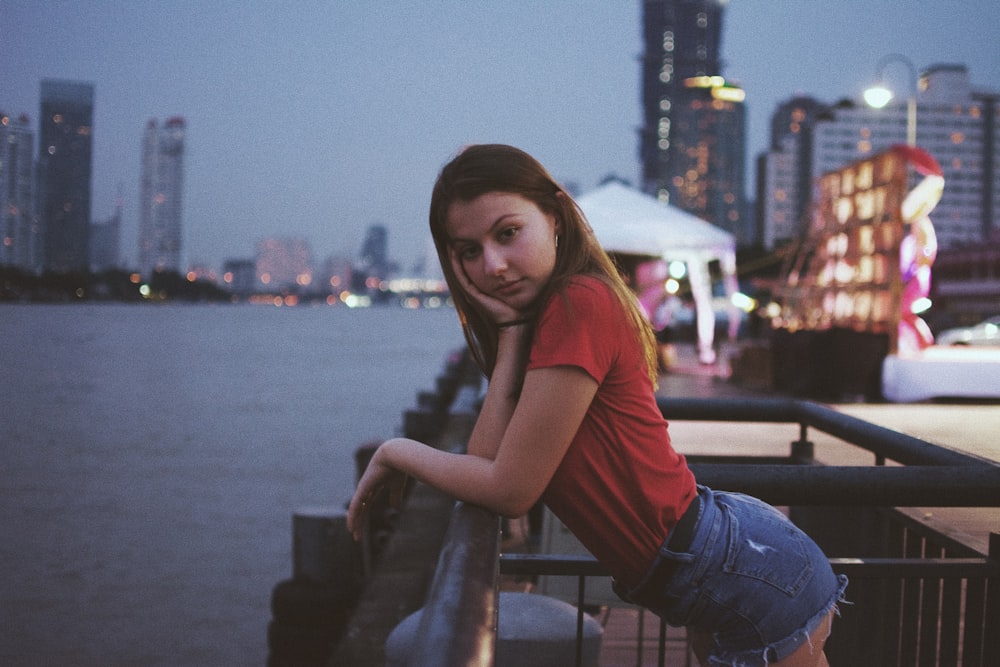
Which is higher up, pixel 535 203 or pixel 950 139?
pixel 950 139

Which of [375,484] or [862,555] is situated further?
[862,555]

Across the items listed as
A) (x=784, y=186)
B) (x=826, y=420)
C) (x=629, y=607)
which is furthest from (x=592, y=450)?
(x=784, y=186)

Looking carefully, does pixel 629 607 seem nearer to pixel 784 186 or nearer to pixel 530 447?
pixel 530 447

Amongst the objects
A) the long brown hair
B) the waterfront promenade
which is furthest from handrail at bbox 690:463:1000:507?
the waterfront promenade

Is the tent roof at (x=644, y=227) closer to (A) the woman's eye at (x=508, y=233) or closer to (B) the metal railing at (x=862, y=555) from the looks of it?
(B) the metal railing at (x=862, y=555)

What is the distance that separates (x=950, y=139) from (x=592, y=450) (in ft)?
551

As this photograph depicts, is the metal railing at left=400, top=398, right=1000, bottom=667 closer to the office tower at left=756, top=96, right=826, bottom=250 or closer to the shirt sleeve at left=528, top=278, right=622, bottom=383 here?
the shirt sleeve at left=528, top=278, right=622, bottom=383

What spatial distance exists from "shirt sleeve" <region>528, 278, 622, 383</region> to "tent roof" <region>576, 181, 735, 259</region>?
14076 millimetres

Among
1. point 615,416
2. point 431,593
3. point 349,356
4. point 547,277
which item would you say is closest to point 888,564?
point 615,416

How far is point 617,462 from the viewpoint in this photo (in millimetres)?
1570

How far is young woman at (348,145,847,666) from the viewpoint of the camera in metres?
1.50

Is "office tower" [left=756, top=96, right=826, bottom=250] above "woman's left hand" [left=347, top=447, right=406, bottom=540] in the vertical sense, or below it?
above

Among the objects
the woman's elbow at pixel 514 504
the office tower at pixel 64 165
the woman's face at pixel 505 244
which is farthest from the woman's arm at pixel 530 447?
the office tower at pixel 64 165

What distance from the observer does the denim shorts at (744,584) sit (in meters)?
1.60
